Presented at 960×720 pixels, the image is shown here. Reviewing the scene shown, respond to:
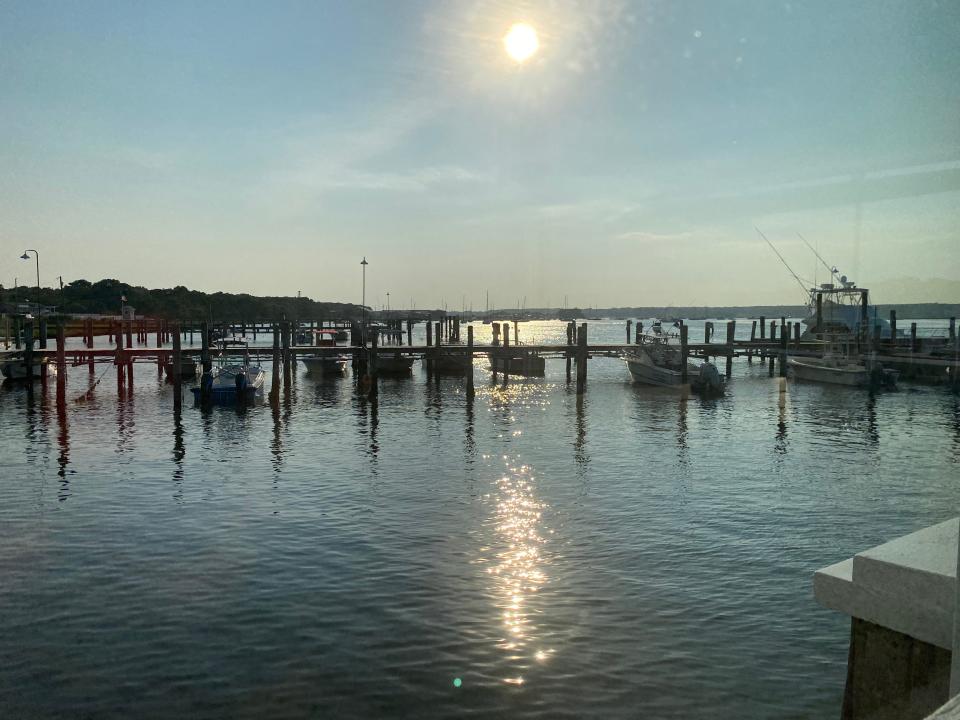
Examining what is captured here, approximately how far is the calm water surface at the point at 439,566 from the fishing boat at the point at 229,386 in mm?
8816

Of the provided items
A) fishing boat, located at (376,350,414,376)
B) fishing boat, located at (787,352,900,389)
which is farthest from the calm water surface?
fishing boat, located at (376,350,414,376)

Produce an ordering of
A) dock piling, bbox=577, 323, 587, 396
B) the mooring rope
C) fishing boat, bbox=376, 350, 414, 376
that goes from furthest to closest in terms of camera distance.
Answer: fishing boat, bbox=376, 350, 414, 376 < dock piling, bbox=577, 323, 587, 396 < the mooring rope

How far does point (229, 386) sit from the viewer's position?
142 ft

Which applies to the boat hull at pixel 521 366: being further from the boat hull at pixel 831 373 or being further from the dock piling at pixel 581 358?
the boat hull at pixel 831 373

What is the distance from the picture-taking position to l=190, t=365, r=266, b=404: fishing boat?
42844mm

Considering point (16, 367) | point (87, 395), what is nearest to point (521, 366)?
point (87, 395)

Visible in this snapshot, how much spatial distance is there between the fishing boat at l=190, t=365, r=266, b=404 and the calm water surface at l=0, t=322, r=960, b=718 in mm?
8816

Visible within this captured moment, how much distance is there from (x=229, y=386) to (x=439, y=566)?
3083 centimetres

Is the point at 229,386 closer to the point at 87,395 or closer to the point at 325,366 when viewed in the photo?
the point at 87,395

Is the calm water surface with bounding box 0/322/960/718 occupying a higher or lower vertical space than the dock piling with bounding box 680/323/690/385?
lower

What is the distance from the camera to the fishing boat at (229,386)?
42844mm

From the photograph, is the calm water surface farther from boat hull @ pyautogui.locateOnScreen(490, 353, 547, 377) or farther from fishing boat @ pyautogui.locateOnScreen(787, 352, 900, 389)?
boat hull @ pyautogui.locateOnScreen(490, 353, 547, 377)

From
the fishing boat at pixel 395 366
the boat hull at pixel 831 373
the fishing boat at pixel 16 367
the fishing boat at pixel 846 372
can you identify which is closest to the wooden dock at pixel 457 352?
the fishing boat at pixel 16 367

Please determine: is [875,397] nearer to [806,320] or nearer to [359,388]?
[806,320]
